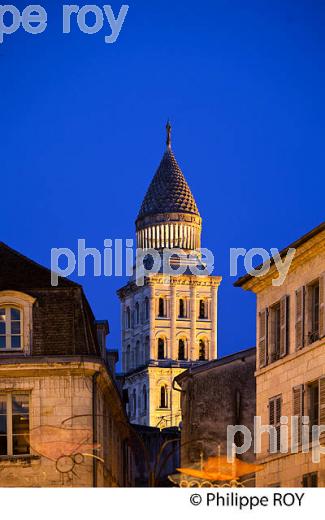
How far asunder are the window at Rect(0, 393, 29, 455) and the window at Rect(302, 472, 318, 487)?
10.5m

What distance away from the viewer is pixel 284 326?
5959 cm

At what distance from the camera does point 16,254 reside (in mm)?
69125

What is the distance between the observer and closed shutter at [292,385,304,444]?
5709 centimetres

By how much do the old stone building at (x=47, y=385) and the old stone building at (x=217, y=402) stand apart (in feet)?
23.6

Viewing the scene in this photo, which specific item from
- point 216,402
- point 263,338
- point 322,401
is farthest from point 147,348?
point 322,401

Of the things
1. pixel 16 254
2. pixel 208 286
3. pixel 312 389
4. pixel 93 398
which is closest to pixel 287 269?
pixel 312 389

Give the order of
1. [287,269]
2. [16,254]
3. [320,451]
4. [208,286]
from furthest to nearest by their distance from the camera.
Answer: [208,286]
[16,254]
[287,269]
[320,451]

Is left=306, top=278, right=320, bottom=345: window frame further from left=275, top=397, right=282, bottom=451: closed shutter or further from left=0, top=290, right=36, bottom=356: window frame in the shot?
left=0, top=290, right=36, bottom=356: window frame

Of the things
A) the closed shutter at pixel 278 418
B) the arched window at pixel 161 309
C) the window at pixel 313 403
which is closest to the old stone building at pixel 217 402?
the closed shutter at pixel 278 418

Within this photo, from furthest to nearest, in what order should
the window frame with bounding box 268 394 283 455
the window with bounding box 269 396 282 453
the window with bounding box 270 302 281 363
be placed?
the window with bounding box 270 302 281 363 → the window with bounding box 269 396 282 453 → the window frame with bounding box 268 394 283 455

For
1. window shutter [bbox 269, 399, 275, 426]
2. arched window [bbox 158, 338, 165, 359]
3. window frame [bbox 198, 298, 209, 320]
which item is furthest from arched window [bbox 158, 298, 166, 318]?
window shutter [bbox 269, 399, 275, 426]

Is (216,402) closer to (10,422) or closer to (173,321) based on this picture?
(10,422)
